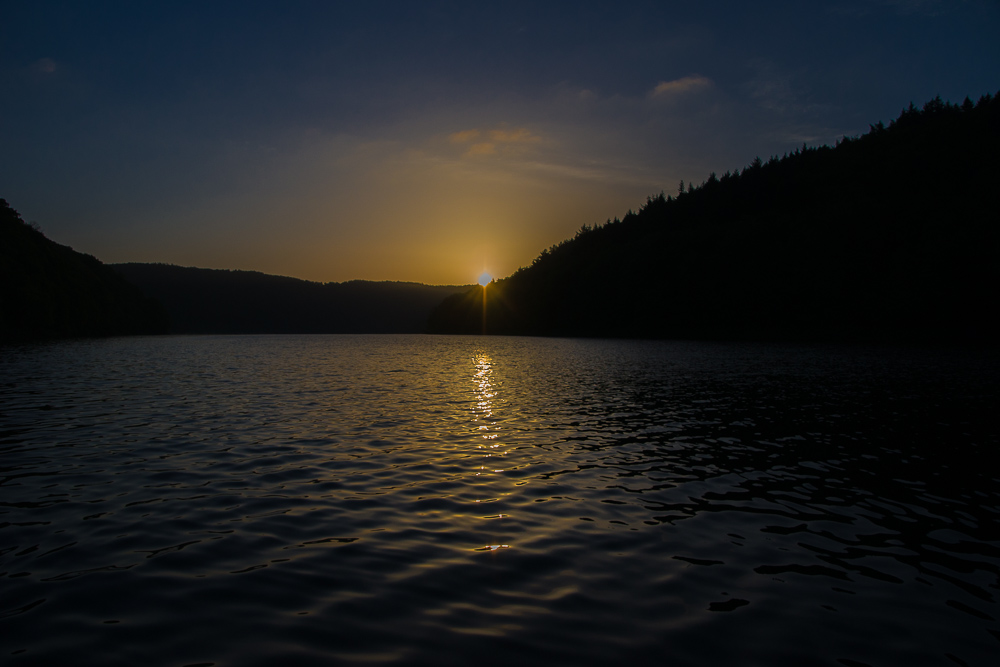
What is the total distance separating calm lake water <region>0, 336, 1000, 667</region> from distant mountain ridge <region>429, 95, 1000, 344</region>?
97092mm

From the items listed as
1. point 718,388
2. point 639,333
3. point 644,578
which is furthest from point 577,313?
point 644,578

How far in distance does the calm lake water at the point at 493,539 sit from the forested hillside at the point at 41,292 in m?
113

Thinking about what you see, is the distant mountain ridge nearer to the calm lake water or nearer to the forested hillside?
the calm lake water

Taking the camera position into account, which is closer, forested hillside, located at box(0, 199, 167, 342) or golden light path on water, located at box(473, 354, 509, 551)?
golden light path on water, located at box(473, 354, 509, 551)

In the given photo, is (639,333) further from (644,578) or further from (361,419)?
(644,578)

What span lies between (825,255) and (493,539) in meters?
134

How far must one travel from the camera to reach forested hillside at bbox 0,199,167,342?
360 ft

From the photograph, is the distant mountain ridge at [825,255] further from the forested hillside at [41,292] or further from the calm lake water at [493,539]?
the forested hillside at [41,292]

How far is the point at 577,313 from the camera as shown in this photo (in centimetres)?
17012

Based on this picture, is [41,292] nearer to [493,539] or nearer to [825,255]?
[493,539]

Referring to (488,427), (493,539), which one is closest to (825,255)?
(488,427)

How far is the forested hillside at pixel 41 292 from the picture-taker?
109625 millimetres

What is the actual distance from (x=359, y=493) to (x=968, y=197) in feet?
455

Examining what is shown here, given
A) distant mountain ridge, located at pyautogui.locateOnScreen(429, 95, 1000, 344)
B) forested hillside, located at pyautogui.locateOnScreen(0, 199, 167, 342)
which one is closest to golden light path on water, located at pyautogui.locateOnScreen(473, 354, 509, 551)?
distant mountain ridge, located at pyautogui.locateOnScreen(429, 95, 1000, 344)
